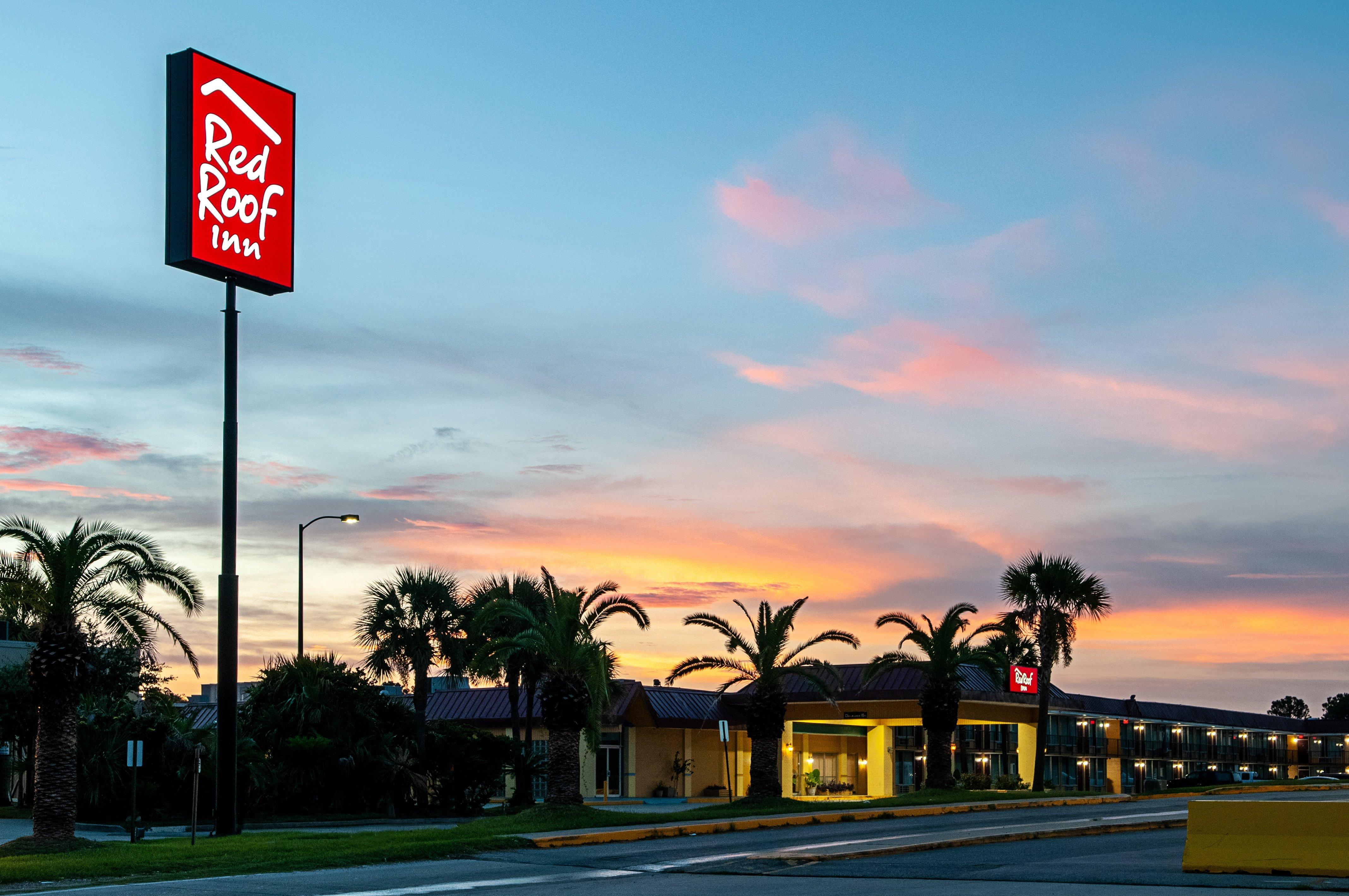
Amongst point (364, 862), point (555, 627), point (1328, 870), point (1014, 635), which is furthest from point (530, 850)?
point (1014, 635)

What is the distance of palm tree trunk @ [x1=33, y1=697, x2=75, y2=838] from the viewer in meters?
26.3

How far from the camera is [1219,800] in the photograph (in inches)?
725

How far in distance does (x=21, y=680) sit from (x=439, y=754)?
17189 millimetres

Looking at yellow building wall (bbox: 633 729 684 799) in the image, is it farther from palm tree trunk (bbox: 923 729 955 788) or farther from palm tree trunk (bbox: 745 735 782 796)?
palm tree trunk (bbox: 745 735 782 796)

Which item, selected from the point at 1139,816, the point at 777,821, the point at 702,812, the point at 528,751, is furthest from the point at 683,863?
the point at 528,751

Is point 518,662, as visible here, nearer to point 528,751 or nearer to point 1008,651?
point 528,751

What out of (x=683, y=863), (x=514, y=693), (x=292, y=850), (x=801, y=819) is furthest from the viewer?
(x=514, y=693)

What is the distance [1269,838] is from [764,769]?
2156cm

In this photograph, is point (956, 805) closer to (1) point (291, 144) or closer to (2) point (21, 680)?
(1) point (291, 144)

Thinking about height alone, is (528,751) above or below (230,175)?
below

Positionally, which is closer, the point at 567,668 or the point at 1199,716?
the point at 567,668

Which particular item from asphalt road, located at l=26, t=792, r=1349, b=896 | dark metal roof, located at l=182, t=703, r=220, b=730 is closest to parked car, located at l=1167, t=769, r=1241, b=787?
asphalt road, located at l=26, t=792, r=1349, b=896

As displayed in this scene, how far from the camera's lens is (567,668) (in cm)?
3256

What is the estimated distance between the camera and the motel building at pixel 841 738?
54625 millimetres
